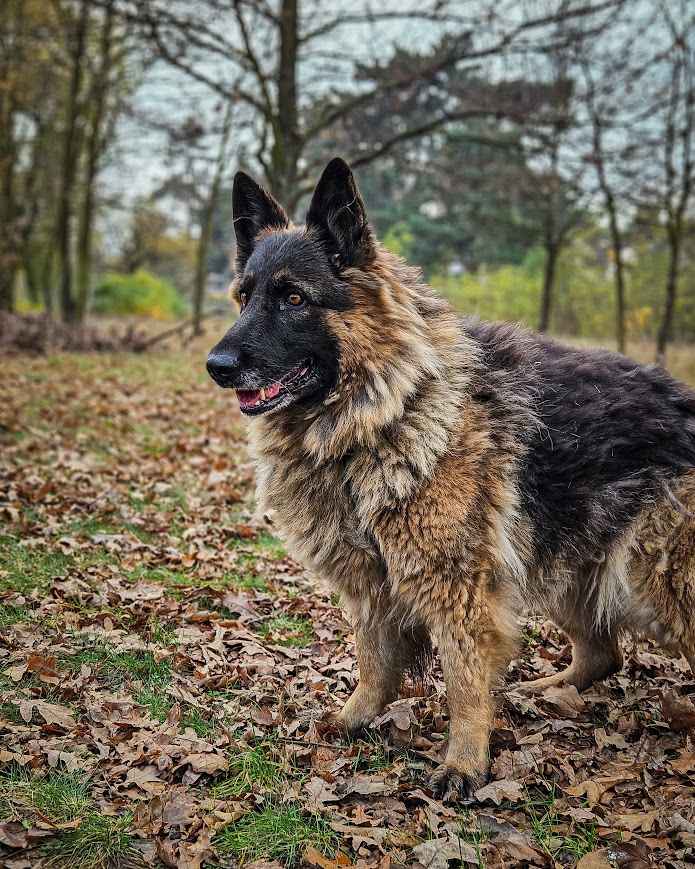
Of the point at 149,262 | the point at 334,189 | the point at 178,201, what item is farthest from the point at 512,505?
the point at 149,262

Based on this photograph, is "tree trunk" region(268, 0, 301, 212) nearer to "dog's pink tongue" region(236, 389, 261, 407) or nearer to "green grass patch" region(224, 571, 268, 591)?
"green grass patch" region(224, 571, 268, 591)

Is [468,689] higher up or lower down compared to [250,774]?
higher up

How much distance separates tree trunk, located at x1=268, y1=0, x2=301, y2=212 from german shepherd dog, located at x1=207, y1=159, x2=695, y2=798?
8445 mm

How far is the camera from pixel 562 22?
31.1 ft

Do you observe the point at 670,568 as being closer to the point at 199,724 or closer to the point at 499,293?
the point at 199,724

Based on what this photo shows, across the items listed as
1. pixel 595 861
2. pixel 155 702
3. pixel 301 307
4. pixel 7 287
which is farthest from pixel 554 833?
pixel 7 287

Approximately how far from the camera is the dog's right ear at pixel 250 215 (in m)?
3.82

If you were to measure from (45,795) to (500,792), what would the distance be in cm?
192

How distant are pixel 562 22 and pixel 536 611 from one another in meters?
8.99

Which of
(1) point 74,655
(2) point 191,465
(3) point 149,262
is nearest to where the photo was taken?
(1) point 74,655

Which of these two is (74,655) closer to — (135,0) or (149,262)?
(135,0)

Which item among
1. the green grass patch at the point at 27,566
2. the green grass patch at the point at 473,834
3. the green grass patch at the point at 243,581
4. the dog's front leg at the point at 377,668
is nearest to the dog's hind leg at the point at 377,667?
the dog's front leg at the point at 377,668

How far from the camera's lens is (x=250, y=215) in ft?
12.7

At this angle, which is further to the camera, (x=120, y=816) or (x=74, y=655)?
(x=74, y=655)
